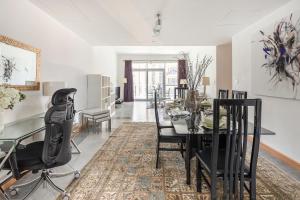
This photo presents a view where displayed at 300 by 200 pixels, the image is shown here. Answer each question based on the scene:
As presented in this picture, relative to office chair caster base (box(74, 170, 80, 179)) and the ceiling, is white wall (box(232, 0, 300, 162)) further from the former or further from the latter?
office chair caster base (box(74, 170, 80, 179))

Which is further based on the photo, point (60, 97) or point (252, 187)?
point (60, 97)

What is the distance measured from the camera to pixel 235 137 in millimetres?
1692

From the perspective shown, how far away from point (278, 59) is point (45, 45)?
3898 millimetres

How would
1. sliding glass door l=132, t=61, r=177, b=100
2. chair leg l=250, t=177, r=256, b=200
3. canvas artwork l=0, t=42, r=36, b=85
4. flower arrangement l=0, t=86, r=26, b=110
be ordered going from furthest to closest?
sliding glass door l=132, t=61, r=177, b=100
canvas artwork l=0, t=42, r=36, b=85
flower arrangement l=0, t=86, r=26, b=110
chair leg l=250, t=177, r=256, b=200

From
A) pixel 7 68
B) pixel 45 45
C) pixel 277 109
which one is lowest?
pixel 277 109

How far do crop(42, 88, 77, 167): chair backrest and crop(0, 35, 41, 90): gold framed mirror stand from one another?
989 mm

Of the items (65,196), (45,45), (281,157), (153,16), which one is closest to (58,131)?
(65,196)

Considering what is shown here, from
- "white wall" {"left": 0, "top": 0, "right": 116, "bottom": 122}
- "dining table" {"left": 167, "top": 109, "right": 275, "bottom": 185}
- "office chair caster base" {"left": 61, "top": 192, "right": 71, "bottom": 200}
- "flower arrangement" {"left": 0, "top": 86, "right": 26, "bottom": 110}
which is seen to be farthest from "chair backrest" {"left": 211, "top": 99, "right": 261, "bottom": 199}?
"white wall" {"left": 0, "top": 0, "right": 116, "bottom": 122}

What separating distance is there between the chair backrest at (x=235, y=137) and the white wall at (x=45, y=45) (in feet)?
8.22

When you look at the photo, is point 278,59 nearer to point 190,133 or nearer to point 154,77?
point 190,133

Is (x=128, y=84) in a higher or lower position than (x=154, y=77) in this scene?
lower

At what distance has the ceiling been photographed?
3.11m

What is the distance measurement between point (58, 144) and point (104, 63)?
6801 millimetres

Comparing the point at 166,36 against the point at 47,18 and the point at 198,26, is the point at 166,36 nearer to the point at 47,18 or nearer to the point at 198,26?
the point at 198,26
